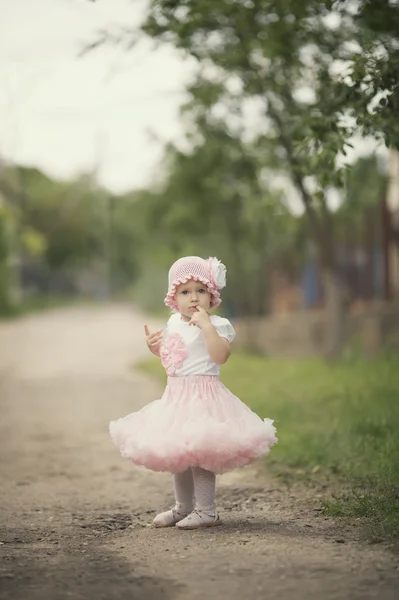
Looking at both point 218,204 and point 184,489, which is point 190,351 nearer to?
point 184,489

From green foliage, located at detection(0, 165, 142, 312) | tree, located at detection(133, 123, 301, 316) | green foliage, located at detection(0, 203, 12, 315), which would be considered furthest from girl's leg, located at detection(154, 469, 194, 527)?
green foliage, located at detection(0, 165, 142, 312)

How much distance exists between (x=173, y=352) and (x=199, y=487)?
30.0 inches

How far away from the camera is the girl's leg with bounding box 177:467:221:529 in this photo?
605 centimetres

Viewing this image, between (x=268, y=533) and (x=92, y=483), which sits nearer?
(x=268, y=533)

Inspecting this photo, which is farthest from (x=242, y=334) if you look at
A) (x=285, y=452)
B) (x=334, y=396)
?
(x=285, y=452)

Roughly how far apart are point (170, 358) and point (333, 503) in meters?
1.41

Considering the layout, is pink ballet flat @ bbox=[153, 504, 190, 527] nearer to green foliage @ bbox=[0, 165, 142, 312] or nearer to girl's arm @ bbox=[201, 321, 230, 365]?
girl's arm @ bbox=[201, 321, 230, 365]

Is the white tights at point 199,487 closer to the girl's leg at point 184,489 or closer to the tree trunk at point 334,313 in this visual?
the girl's leg at point 184,489

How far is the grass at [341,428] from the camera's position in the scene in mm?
6586

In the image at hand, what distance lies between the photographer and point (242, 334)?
25.8m

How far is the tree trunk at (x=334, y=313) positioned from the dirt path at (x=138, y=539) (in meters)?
7.93

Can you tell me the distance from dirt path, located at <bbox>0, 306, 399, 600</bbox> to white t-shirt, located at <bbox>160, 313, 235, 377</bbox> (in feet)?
2.88

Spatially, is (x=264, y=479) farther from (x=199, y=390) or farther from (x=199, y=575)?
(x=199, y=575)

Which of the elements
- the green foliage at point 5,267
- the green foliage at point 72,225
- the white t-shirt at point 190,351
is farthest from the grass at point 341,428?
the green foliage at point 72,225
